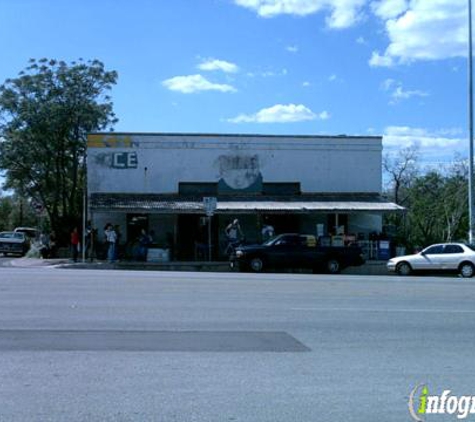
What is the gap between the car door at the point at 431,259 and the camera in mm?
25609

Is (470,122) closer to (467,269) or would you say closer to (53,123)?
(467,269)

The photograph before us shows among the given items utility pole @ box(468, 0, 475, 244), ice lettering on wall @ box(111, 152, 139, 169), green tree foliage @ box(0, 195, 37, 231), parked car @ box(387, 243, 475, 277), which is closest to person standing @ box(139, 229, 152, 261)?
ice lettering on wall @ box(111, 152, 139, 169)

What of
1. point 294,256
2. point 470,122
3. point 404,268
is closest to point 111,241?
point 294,256

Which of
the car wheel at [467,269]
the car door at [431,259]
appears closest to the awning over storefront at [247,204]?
the car door at [431,259]

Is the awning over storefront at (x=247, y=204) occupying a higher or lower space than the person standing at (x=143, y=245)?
higher

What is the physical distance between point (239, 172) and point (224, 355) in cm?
2500

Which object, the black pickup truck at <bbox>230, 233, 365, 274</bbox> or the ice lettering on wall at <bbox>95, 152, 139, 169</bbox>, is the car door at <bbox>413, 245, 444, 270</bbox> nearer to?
the black pickup truck at <bbox>230, 233, 365, 274</bbox>

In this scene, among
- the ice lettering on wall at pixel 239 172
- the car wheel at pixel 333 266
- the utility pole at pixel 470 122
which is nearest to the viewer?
the car wheel at pixel 333 266

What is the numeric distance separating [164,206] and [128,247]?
8.80ft

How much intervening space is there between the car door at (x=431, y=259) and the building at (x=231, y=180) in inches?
217

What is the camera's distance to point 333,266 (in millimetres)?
26344

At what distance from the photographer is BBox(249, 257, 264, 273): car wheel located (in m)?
25.6

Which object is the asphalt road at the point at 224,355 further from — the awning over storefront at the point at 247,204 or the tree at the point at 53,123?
the tree at the point at 53,123

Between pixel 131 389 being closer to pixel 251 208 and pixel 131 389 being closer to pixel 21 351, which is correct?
pixel 21 351
